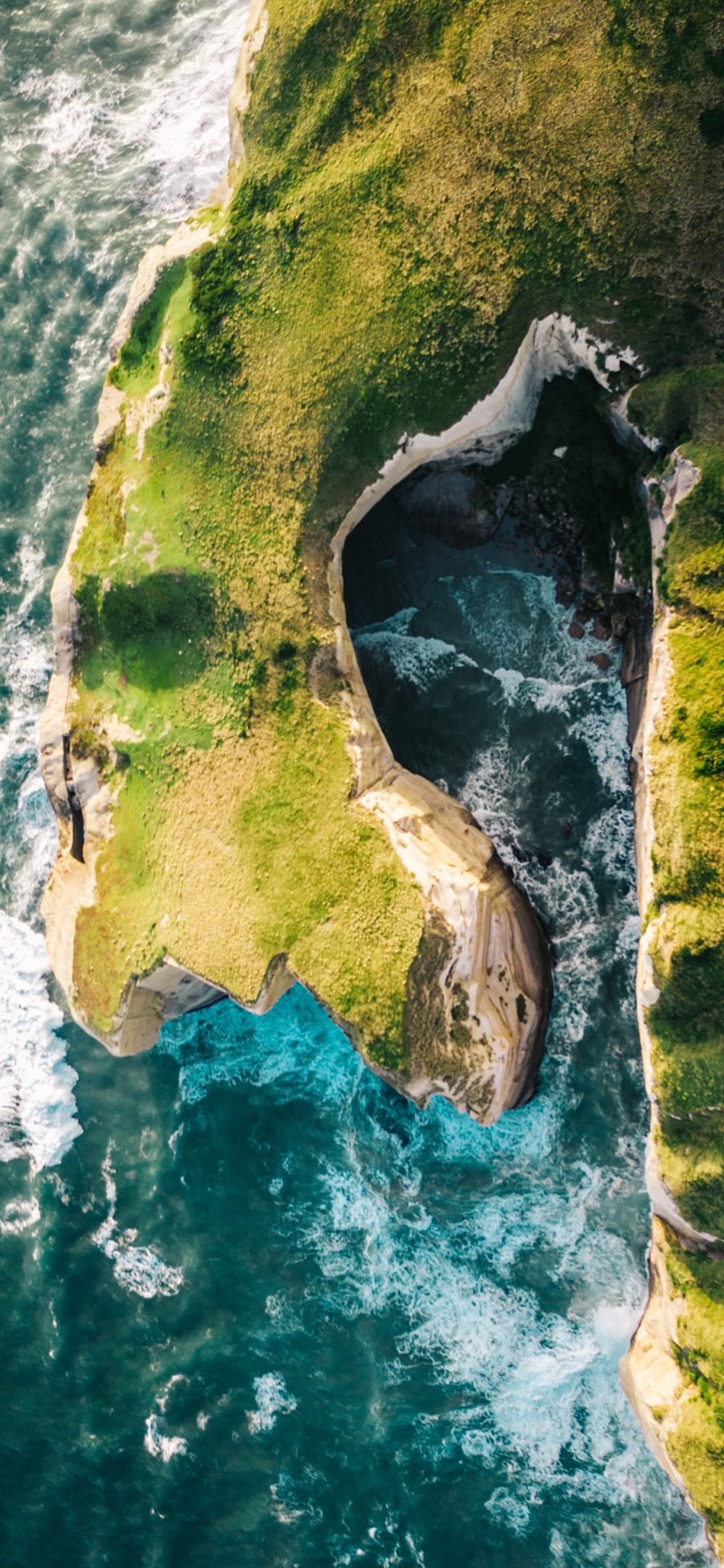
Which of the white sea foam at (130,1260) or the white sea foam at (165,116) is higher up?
the white sea foam at (165,116)

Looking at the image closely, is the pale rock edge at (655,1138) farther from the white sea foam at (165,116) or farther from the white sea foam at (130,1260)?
the white sea foam at (165,116)

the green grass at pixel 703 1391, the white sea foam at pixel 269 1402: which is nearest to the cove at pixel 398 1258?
the white sea foam at pixel 269 1402

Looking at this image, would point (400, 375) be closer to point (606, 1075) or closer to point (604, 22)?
point (604, 22)

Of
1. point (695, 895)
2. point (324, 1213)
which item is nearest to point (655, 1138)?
point (695, 895)

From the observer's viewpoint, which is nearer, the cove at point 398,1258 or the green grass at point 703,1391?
the green grass at point 703,1391

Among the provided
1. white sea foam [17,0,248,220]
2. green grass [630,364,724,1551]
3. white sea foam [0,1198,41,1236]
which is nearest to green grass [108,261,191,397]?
white sea foam [17,0,248,220]

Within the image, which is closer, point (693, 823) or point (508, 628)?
point (693, 823)

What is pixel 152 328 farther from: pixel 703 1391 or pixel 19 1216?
pixel 703 1391
